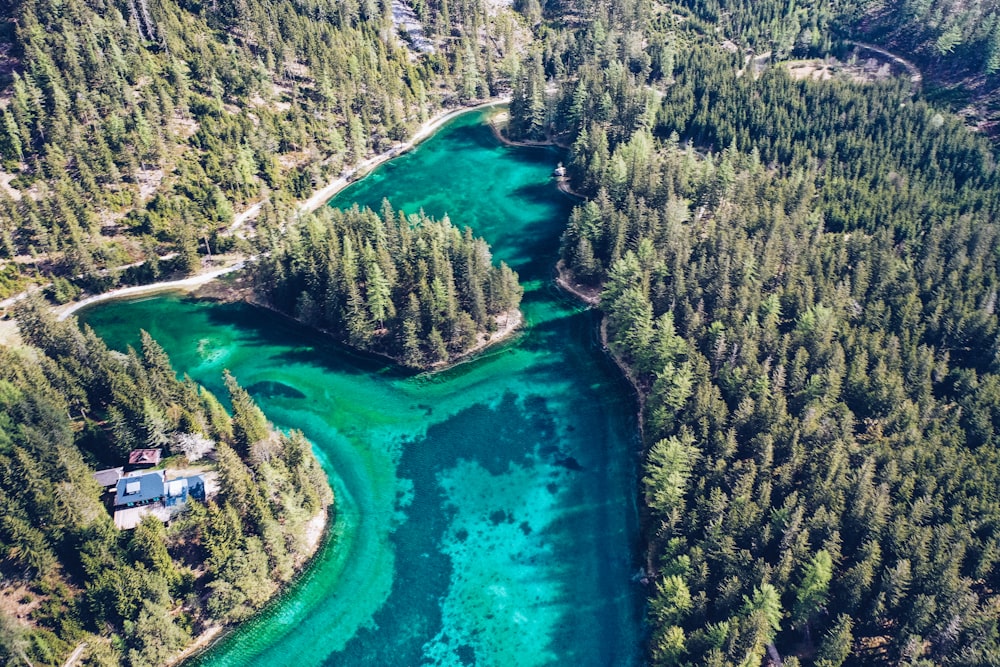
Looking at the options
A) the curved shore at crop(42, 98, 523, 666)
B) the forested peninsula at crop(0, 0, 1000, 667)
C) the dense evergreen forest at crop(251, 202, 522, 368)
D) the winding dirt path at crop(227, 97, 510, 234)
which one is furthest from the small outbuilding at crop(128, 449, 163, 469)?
the winding dirt path at crop(227, 97, 510, 234)

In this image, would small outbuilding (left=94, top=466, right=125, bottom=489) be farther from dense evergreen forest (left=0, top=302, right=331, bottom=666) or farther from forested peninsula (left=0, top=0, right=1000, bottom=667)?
forested peninsula (left=0, top=0, right=1000, bottom=667)

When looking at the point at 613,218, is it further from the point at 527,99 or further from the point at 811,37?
the point at 811,37

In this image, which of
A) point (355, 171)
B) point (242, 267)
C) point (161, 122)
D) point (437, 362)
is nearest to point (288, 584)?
point (437, 362)

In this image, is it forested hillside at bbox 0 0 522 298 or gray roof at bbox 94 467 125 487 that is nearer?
gray roof at bbox 94 467 125 487

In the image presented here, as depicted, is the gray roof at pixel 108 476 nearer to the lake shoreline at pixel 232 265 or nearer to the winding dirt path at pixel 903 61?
the lake shoreline at pixel 232 265

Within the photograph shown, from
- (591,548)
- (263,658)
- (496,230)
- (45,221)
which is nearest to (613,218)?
(496,230)

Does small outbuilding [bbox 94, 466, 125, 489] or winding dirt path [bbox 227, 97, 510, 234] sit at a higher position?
winding dirt path [bbox 227, 97, 510, 234]
